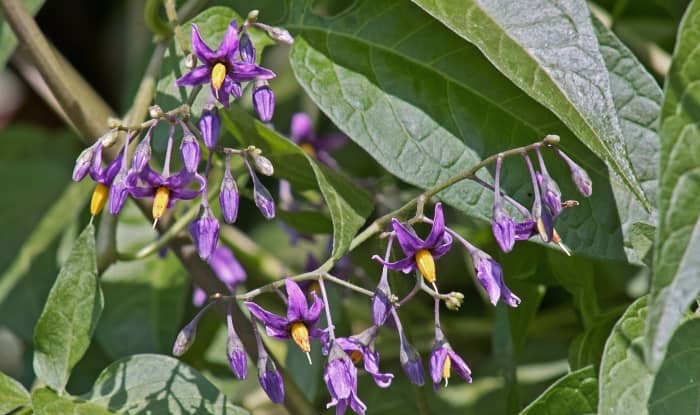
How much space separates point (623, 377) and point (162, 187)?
1.43 feet

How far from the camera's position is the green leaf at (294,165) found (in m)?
1.03

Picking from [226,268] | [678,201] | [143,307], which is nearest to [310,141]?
[226,268]

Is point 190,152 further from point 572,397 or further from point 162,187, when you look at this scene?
point 572,397

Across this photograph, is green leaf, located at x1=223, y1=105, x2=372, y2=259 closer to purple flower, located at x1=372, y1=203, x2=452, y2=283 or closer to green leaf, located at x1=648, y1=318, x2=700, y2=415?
purple flower, located at x1=372, y1=203, x2=452, y2=283

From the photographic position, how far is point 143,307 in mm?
1454

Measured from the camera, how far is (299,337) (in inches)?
36.9

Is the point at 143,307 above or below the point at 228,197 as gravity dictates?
below

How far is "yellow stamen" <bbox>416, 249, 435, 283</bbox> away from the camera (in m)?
0.93

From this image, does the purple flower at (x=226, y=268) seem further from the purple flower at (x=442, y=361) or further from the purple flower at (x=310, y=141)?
the purple flower at (x=442, y=361)

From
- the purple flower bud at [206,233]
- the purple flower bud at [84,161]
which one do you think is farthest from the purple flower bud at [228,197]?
the purple flower bud at [84,161]

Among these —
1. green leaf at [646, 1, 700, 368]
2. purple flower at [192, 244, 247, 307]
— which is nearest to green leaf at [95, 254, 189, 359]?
purple flower at [192, 244, 247, 307]

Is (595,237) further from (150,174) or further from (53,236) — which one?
(53,236)

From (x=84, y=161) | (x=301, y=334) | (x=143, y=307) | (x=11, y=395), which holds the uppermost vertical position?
(x=84, y=161)

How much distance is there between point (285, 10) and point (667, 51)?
748 mm
